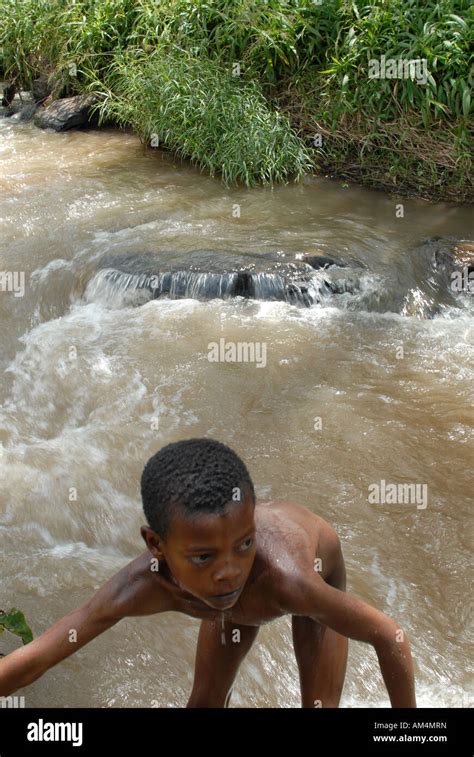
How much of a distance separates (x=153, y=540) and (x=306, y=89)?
7012 mm

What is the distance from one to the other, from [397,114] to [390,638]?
6.53 meters

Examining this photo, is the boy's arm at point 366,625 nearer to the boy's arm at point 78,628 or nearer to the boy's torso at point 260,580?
the boy's torso at point 260,580

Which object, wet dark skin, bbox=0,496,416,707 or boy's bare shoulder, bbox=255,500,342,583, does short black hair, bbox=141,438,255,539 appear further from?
boy's bare shoulder, bbox=255,500,342,583

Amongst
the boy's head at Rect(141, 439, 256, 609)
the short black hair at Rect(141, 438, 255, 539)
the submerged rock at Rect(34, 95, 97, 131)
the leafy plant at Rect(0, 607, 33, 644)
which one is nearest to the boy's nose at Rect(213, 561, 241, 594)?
the boy's head at Rect(141, 439, 256, 609)

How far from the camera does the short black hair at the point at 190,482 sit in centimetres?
189

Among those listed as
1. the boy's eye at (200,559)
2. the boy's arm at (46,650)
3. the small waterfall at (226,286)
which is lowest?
the small waterfall at (226,286)

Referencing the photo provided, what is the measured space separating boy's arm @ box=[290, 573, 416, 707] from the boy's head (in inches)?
7.2

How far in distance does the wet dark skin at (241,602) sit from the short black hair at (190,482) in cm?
2

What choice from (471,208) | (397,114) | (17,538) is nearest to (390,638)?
(17,538)

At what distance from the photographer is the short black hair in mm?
1892

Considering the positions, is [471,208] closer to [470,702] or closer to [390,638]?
[470,702]

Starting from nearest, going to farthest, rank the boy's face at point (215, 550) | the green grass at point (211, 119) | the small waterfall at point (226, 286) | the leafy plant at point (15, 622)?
the boy's face at point (215, 550)
the leafy plant at point (15, 622)
the small waterfall at point (226, 286)
the green grass at point (211, 119)

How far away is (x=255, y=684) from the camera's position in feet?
9.99

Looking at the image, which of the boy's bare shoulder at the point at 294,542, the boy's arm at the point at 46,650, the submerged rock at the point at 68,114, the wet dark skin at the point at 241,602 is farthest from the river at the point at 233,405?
the submerged rock at the point at 68,114
